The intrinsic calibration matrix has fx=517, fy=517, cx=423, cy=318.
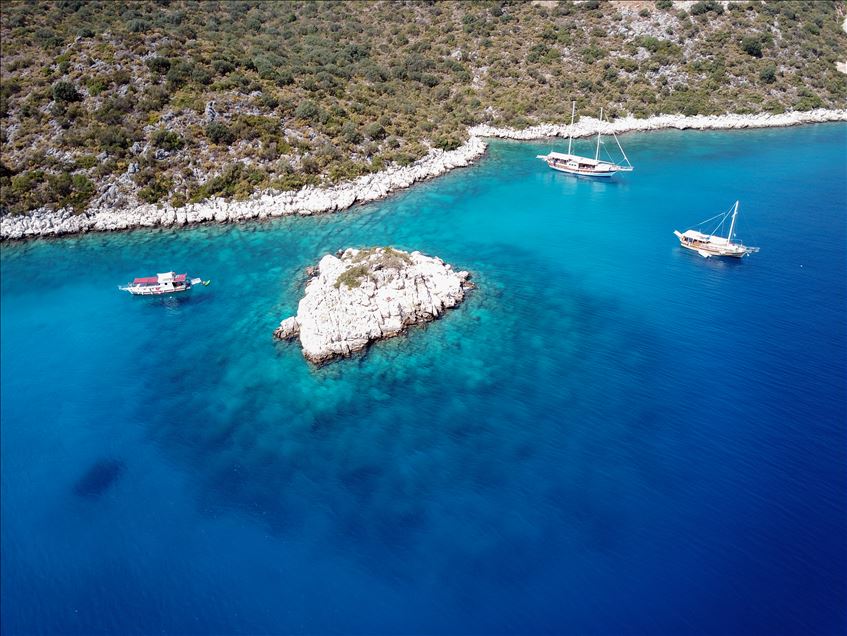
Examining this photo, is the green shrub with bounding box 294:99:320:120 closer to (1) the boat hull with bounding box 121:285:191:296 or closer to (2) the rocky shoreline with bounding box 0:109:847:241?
(2) the rocky shoreline with bounding box 0:109:847:241

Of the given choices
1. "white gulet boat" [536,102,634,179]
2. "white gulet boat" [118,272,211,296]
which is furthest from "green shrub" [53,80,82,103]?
"white gulet boat" [536,102,634,179]

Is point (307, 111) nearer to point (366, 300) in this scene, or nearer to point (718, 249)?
point (366, 300)

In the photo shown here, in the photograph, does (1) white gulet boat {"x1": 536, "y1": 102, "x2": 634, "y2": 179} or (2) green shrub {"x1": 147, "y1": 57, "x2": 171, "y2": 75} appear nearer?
(1) white gulet boat {"x1": 536, "y1": 102, "x2": 634, "y2": 179}

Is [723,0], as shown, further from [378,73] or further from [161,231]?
[161,231]

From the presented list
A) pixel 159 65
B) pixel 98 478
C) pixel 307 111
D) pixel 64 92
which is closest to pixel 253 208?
pixel 307 111

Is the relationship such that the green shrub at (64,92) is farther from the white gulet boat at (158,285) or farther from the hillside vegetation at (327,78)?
the white gulet boat at (158,285)

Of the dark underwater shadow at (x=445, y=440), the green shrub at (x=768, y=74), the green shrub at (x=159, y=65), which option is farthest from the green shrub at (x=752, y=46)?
the green shrub at (x=159, y=65)
